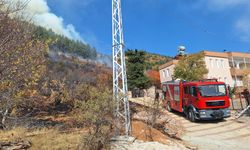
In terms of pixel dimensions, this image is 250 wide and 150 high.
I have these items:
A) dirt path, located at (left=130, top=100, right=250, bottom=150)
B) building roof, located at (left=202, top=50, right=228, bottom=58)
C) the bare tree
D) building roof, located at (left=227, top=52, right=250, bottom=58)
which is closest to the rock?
the bare tree

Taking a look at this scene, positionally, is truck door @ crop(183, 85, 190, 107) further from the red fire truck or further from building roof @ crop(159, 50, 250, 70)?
building roof @ crop(159, 50, 250, 70)

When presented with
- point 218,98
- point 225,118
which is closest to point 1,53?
point 218,98

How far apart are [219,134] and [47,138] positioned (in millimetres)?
10203

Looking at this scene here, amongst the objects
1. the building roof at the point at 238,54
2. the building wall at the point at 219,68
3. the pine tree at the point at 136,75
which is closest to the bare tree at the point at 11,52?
the pine tree at the point at 136,75

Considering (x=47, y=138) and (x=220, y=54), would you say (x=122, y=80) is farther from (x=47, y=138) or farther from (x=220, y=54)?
(x=220, y=54)

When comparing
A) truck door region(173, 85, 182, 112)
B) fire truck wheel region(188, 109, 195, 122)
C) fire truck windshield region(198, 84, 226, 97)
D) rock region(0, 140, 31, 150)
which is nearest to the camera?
rock region(0, 140, 31, 150)

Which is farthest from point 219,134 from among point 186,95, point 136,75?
point 136,75

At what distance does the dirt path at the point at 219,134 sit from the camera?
12.7 m

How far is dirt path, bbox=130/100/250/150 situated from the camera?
12.7 metres

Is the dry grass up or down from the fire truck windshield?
down

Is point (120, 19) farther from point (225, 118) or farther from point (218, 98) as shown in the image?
point (225, 118)

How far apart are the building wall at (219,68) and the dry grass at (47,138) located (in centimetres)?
3130

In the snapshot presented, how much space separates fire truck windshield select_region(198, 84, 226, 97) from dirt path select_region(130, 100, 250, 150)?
84.0 inches

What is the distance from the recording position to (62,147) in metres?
10.3
